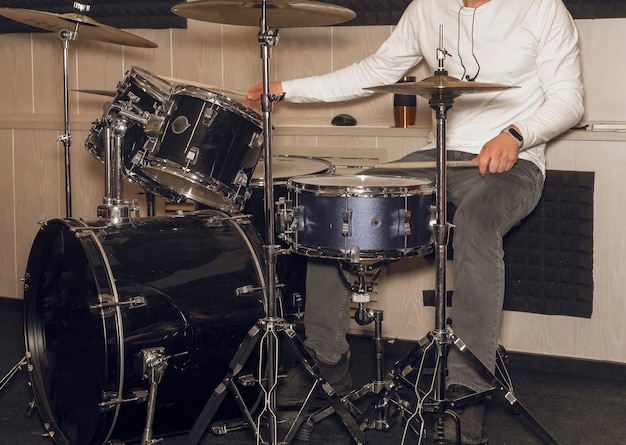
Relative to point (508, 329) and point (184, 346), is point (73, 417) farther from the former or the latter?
point (508, 329)

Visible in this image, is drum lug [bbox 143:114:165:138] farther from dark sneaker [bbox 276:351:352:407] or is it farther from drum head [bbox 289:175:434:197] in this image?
dark sneaker [bbox 276:351:352:407]

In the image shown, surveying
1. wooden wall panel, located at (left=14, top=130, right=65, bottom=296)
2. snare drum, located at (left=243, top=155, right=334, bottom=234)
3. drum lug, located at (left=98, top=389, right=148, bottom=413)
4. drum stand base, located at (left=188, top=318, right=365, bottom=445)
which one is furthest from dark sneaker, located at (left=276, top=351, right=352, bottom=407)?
wooden wall panel, located at (left=14, top=130, right=65, bottom=296)

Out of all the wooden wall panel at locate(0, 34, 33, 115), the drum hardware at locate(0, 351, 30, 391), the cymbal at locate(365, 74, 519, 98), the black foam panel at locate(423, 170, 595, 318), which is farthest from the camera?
the wooden wall panel at locate(0, 34, 33, 115)

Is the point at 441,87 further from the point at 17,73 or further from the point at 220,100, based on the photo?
the point at 17,73

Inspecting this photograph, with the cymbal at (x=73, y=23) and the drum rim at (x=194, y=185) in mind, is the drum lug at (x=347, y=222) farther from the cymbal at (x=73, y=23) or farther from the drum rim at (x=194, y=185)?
the cymbal at (x=73, y=23)

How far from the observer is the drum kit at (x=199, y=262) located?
7.78ft

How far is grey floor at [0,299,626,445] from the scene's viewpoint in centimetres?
266

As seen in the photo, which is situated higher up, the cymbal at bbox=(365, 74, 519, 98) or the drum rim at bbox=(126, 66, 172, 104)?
the drum rim at bbox=(126, 66, 172, 104)

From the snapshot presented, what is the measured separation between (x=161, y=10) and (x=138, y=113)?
1.45 meters

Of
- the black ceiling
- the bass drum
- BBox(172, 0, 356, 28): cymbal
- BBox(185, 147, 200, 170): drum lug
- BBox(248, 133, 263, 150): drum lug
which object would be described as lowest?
the bass drum

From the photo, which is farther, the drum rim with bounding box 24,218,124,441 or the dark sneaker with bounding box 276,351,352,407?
the dark sneaker with bounding box 276,351,352,407

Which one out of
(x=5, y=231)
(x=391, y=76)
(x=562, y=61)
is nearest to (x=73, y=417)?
(x=391, y=76)

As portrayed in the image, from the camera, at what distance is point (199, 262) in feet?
8.30

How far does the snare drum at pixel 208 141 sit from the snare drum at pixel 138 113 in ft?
0.24
